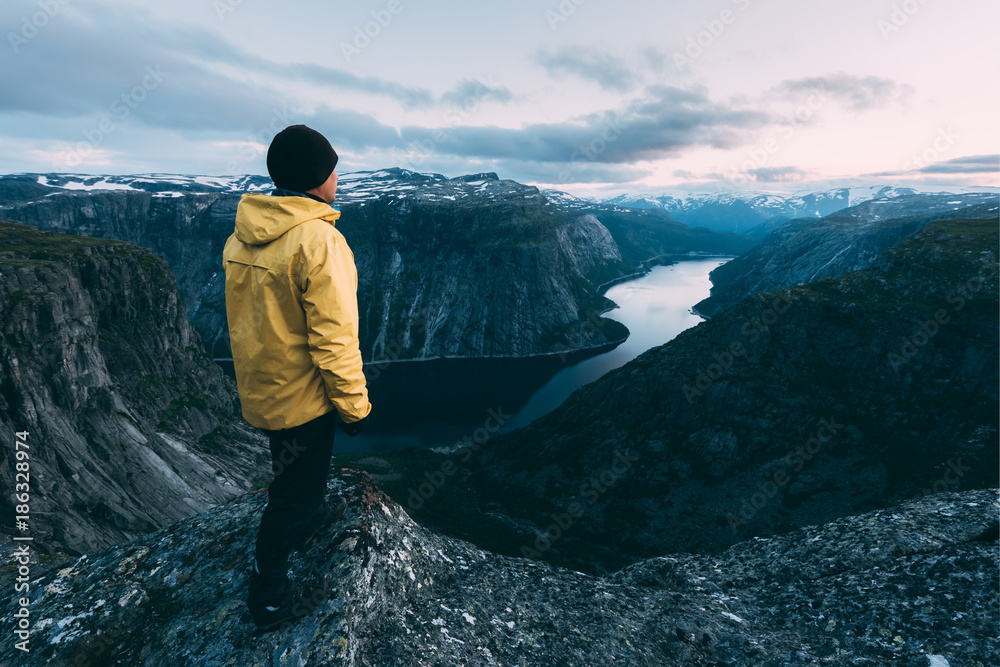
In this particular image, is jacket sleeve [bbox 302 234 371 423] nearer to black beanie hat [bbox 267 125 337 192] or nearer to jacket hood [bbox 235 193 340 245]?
jacket hood [bbox 235 193 340 245]

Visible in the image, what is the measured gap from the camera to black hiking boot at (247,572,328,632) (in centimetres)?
589

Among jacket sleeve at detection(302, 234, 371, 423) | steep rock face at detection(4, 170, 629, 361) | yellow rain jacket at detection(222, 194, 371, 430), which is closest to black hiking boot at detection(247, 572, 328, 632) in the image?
yellow rain jacket at detection(222, 194, 371, 430)

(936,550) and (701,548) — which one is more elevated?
(936,550)

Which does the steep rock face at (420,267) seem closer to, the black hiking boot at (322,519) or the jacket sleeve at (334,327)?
the black hiking boot at (322,519)

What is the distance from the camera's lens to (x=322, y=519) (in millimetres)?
7547

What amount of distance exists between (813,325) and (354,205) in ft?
620

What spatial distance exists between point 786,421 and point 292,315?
69390 millimetres

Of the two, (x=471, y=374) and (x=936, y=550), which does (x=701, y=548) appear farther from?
(x=471, y=374)

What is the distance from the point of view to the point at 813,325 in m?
64.6

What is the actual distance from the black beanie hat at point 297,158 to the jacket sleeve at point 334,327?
103cm

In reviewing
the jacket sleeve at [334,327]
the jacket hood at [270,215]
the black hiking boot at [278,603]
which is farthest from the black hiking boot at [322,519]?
the jacket hood at [270,215]

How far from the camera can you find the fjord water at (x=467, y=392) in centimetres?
9799

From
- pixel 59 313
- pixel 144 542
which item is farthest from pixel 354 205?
pixel 144 542

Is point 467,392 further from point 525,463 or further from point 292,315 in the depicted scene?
point 292,315
